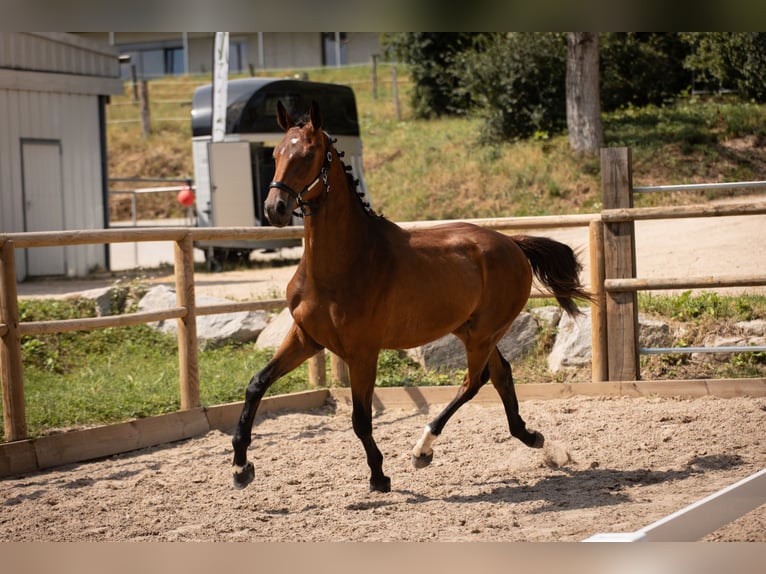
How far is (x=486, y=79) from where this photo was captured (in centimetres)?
1903

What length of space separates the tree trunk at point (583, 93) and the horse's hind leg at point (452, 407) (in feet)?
38.3

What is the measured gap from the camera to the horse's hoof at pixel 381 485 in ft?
16.0

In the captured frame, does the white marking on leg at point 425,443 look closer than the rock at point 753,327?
Yes

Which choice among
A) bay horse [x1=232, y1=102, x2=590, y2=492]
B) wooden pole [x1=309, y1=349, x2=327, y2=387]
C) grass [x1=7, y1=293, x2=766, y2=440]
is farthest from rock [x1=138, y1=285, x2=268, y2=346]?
bay horse [x1=232, y1=102, x2=590, y2=492]

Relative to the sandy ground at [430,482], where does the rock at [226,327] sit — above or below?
above

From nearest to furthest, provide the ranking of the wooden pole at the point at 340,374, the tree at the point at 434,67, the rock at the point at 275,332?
the wooden pole at the point at 340,374 → the rock at the point at 275,332 → the tree at the point at 434,67

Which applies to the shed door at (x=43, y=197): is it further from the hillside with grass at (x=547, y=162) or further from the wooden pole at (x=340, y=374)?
the wooden pole at (x=340, y=374)

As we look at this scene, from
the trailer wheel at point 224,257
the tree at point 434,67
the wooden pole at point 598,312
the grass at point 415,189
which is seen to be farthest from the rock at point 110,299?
the tree at point 434,67

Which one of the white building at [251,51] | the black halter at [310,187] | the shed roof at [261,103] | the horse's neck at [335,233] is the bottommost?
the horse's neck at [335,233]

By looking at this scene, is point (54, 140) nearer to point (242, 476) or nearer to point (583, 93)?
point (583, 93)

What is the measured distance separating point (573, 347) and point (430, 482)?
2645 mm
